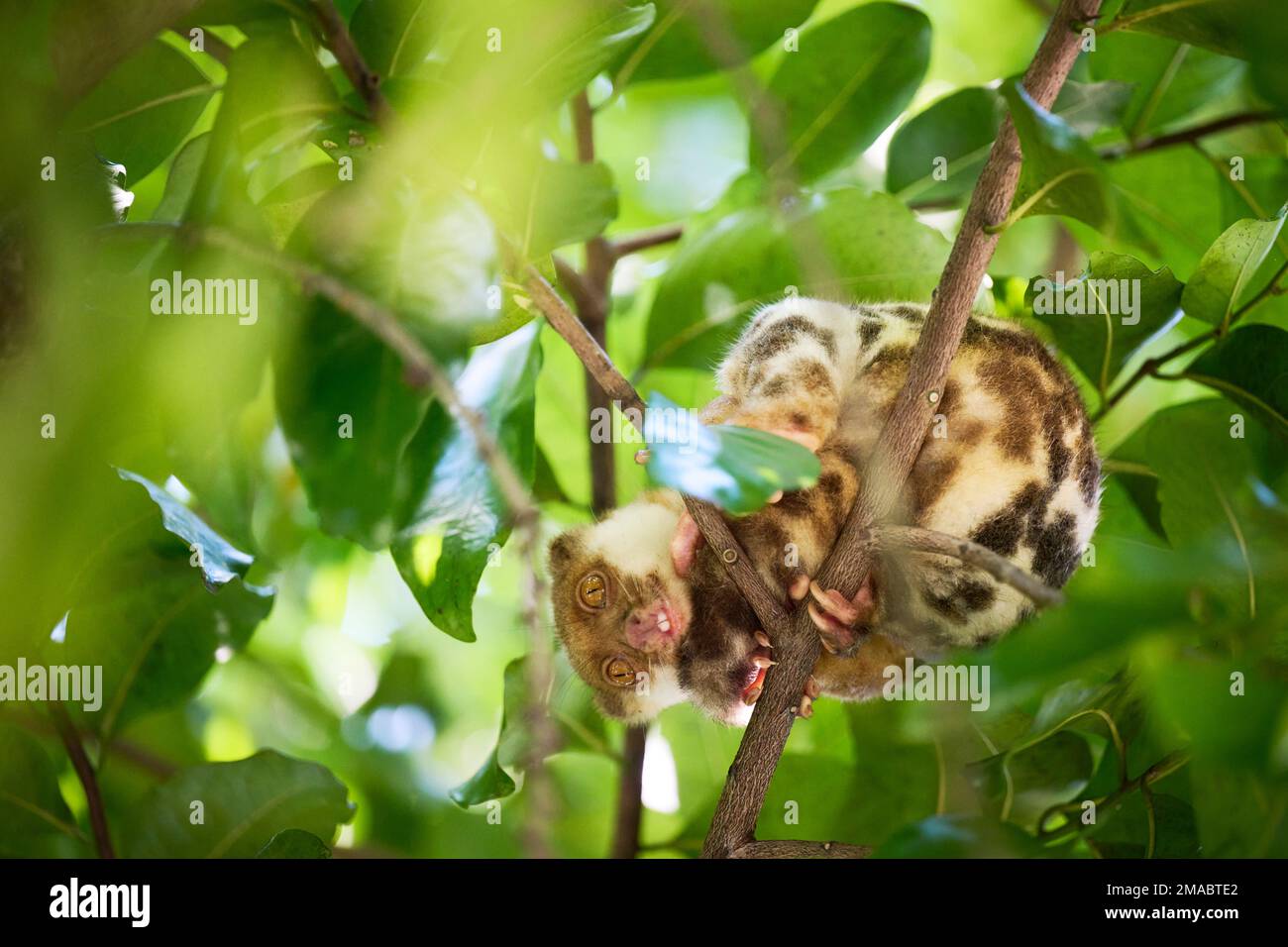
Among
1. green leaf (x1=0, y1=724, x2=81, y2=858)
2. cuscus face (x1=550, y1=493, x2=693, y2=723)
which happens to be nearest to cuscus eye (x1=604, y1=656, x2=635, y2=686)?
cuscus face (x1=550, y1=493, x2=693, y2=723)

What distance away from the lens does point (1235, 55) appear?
1678 millimetres

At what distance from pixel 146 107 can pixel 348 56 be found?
1.67 ft

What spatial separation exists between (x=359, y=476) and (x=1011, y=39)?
7.77ft

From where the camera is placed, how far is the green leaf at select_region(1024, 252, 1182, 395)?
195 cm

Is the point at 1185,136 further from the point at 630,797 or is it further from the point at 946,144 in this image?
the point at 630,797

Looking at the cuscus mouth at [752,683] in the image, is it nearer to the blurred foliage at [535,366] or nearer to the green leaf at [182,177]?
the blurred foliage at [535,366]

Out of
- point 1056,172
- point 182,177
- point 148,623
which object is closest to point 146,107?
point 182,177

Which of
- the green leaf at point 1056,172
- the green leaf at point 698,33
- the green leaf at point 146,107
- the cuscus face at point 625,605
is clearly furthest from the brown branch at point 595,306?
the green leaf at point 1056,172

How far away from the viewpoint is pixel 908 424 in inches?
63.3

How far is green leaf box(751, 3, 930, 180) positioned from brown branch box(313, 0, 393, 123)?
91cm

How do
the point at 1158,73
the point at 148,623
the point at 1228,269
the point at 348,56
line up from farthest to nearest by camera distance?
1. the point at 1158,73
2. the point at 148,623
3. the point at 1228,269
4. the point at 348,56

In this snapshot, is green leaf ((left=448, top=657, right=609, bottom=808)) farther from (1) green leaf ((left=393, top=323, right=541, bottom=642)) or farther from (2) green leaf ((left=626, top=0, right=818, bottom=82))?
(2) green leaf ((left=626, top=0, right=818, bottom=82))

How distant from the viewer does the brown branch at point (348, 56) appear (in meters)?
1.77

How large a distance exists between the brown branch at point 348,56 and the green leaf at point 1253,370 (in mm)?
1377
